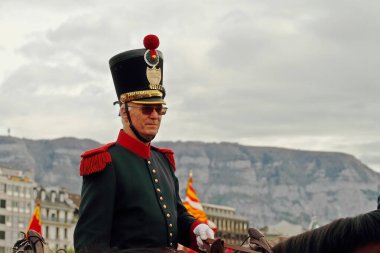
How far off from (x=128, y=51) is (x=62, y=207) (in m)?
150

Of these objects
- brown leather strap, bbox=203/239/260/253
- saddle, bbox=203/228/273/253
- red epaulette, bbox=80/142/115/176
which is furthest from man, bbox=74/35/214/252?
saddle, bbox=203/228/273/253

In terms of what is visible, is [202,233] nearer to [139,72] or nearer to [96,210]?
[96,210]

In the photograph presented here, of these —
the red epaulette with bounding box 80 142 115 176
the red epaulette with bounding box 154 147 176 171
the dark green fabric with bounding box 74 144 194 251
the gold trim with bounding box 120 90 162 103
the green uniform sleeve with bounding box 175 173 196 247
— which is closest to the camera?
the dark green fabric with bounding box 74 144 194 251

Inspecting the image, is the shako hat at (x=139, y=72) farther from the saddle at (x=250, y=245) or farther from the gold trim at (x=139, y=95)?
the saddle at (x=250, y=245)

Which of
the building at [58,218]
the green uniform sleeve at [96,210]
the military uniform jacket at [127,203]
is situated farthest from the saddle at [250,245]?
the building at [58,218]

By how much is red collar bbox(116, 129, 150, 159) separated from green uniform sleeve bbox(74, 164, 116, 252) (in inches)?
13.2

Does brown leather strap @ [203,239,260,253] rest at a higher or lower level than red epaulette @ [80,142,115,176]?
lower

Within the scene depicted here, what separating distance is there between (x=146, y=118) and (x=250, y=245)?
1270 mm

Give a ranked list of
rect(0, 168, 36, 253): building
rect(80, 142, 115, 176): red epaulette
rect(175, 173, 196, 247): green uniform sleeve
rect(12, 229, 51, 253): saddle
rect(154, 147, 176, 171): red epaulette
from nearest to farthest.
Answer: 1. rect(12, 229, 51, 253): saddle
2. rect(80, 142, 115, 176): red epaulette
3. rect(175, 173, 196, 247): green uniform sleeve
4. rect(154, 147, 176, 171): red epaulette
5. rect(0, 168, 36, 253): building

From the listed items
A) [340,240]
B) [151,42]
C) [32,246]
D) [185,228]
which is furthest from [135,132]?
[340,240]

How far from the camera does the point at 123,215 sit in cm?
959

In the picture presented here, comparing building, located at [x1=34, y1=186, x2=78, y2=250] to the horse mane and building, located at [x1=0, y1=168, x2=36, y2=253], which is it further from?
the horse mane

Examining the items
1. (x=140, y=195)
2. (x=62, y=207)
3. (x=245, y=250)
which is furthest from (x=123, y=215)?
(x=62, y=207)

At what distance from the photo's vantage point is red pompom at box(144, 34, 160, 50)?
32.3ft
